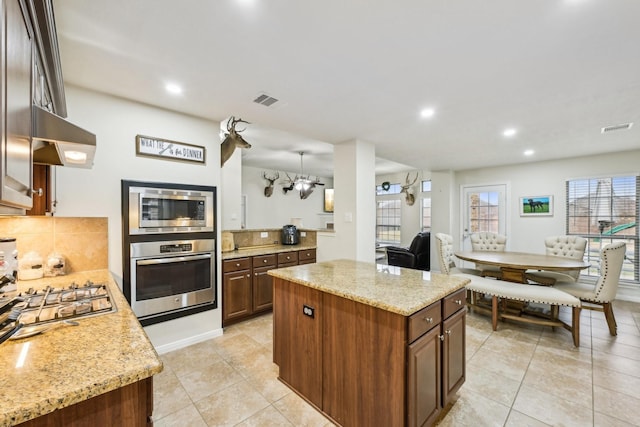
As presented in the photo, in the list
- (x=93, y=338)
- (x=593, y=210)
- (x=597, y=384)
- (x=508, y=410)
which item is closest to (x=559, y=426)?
(x=508, y=410)

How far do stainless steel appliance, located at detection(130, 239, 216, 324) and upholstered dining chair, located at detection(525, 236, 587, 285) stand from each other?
415 cm

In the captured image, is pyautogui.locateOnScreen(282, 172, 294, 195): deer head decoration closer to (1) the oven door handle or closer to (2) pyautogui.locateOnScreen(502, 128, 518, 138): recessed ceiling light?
(1) the oven door handle

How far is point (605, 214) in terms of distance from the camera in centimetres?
467

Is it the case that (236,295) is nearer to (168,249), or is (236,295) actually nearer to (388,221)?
(168,249)

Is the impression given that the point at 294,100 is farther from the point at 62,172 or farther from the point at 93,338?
the point at 93,338

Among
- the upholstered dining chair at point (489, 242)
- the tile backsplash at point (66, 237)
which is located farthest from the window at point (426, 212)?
the tile backsplash at point (66, 237)

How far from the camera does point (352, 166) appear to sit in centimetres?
384

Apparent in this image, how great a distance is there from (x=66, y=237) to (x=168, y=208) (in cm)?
78

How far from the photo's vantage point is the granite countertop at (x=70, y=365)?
739 millimetres

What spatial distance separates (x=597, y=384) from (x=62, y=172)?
4.61 meters

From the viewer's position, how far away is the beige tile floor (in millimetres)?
1862

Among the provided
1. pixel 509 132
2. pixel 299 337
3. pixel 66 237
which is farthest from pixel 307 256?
pixel 509 132

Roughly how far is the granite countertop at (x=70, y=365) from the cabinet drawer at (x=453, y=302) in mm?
1598

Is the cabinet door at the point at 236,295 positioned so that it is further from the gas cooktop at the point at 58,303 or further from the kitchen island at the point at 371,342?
the gas cooktop at the point at 58,303
